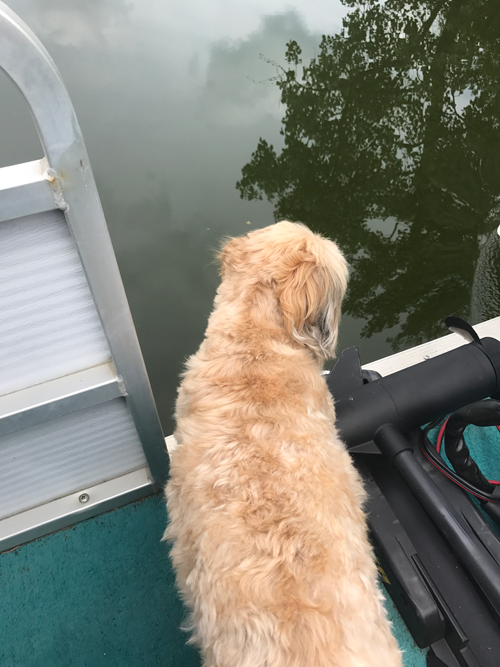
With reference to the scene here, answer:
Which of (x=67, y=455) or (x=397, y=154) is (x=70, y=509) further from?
(x=397, y=154)

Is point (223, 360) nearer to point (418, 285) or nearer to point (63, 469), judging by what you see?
point (63, 469)

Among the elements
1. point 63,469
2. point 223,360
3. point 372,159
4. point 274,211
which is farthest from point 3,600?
point 372,159

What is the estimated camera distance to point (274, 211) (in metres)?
4.47

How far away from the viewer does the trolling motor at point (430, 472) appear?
156cm

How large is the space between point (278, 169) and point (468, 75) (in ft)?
10.4

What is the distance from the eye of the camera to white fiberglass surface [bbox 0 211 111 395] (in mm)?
1206

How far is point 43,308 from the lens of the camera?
135 cm

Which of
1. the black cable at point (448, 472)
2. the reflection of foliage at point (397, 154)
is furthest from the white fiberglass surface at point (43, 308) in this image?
the reflection of foliage at point (397, 154)

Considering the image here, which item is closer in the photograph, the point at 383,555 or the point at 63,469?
the point at 383,555

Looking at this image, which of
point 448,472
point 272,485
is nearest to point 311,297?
point 272,485

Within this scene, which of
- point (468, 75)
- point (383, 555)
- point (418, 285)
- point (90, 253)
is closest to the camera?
point (90, 253)

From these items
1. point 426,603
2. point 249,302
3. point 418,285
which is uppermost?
point 249,302

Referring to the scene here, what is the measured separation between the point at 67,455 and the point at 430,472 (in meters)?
1.59

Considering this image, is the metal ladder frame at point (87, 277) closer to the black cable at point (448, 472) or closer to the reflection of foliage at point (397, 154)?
the black cable at point (448, 472)
